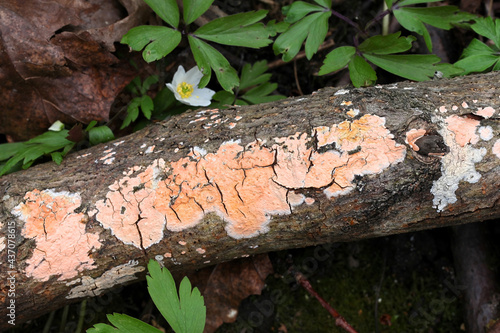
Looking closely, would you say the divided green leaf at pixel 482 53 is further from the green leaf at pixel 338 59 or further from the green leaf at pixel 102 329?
the green leaf at pixel 102 329

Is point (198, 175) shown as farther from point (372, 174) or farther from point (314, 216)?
point (372, 174)

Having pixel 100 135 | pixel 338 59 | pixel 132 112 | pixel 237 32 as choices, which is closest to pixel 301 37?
pixel 338 59

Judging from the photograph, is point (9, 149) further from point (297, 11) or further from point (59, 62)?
point (297, 11)

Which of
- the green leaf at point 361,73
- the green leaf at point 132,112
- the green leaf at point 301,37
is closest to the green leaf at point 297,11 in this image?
the green leaf at point 301,37

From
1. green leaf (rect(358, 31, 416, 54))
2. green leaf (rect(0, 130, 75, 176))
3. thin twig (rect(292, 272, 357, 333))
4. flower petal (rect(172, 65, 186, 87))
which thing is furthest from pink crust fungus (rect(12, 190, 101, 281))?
green leaf (rect(358, 31, 416, 54))

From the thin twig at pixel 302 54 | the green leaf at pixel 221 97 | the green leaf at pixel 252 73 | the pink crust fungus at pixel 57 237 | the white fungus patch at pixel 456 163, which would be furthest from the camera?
the thin twig at pixel 302 54

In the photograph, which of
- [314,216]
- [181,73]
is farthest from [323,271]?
[181,73]
